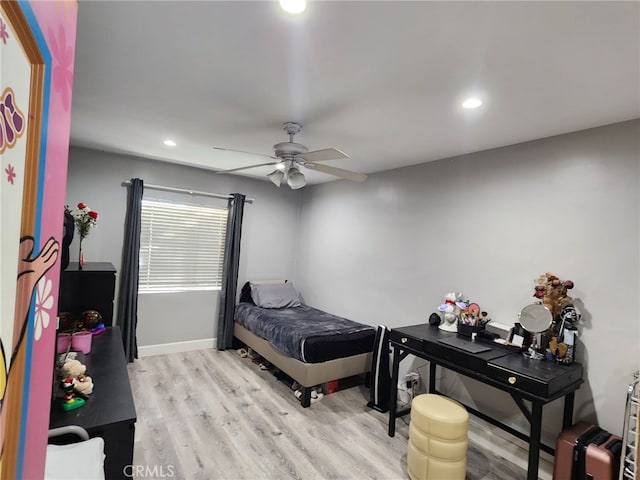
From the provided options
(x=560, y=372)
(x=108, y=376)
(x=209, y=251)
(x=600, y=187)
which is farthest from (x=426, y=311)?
(x=209, y=251)

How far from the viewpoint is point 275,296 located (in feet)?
15.4

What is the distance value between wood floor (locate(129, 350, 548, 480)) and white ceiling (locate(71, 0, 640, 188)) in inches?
98.4

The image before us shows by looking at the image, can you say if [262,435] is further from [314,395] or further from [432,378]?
[432,378]

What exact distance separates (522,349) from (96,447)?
2.66m

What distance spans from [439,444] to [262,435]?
1.39m

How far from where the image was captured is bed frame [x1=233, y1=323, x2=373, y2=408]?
3.17m

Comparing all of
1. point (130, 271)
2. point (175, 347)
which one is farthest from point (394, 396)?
point (130, 271)

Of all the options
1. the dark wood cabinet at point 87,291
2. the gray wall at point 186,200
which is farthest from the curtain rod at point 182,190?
the dark wood cabinet at point 87,291

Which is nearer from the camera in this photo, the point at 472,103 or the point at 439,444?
the point at 472,103

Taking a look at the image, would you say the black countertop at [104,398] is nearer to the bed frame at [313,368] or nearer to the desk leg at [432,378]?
the bed frame at [313,368]

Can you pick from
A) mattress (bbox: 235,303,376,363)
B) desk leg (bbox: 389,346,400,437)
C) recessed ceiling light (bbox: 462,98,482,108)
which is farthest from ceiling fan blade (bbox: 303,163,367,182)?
mattress (bbox: 235,303,376,363)

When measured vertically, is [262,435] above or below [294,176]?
below

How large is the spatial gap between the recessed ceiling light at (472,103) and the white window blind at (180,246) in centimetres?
354

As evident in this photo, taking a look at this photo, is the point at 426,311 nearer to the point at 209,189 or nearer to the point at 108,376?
the point at 108,376
